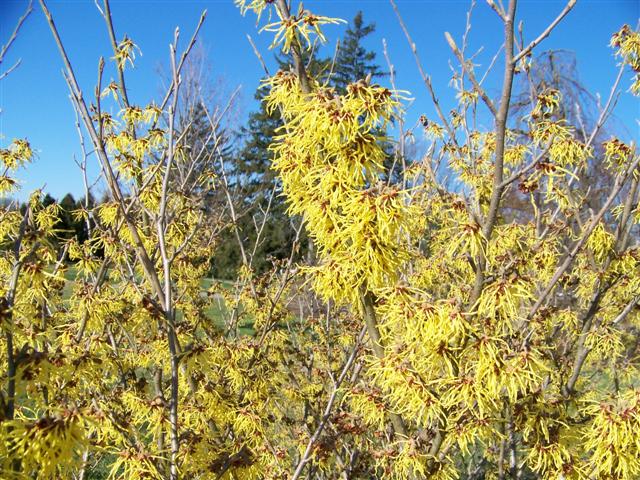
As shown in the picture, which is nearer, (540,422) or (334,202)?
(334,202)

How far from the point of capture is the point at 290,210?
1963mm

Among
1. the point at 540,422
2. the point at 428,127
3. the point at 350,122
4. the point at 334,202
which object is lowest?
the point at 540,422

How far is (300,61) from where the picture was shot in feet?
6.26

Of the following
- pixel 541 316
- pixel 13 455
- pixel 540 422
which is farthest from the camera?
pixel 541 316

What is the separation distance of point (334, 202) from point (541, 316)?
2264 millimetres

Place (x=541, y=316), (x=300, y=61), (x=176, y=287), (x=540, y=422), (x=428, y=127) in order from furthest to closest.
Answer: (x=176, y=287) < (x=428, y=127) < (x=541, y=316) < (x=540, y=422) < (x=300, y=61)

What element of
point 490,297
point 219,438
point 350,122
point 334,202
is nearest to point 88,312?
point 219,438

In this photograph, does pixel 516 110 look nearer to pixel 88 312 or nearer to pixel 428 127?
pixel 428 127

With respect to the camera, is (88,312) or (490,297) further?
(88,312)

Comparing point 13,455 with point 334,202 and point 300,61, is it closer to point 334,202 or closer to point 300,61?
point 334,202

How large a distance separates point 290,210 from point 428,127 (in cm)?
295

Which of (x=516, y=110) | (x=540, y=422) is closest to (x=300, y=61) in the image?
(x=540, y=422)

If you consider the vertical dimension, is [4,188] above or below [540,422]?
above

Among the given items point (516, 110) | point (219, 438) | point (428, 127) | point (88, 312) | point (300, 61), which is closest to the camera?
point (300, 61)
